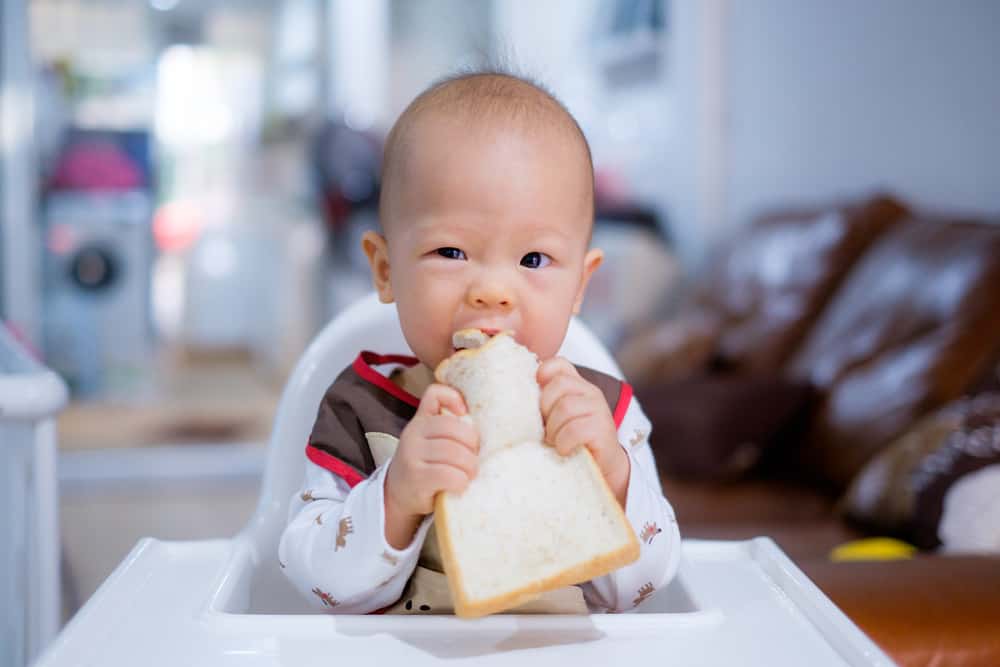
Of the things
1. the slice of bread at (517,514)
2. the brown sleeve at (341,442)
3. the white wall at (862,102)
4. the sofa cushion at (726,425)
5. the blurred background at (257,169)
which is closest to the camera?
the slice of bread at (517,514)

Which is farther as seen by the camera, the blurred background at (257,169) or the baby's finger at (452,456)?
the blurred background at (257,169)

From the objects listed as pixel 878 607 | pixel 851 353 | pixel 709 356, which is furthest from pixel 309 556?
pixel 709 356

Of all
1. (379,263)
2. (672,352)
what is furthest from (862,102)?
(379,263)

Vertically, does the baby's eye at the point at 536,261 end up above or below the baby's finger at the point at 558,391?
above

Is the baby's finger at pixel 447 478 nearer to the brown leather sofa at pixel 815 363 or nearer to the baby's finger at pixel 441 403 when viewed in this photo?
the baby's finger at pixel 441 403

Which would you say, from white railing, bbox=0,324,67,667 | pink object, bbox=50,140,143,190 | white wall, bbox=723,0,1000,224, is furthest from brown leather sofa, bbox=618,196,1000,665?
pink object, bbox=50,140,143,190

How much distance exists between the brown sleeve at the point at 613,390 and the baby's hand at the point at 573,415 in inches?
6.9

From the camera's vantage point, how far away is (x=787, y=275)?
264 cm

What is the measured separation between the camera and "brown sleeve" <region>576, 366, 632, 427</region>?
938 millimetres

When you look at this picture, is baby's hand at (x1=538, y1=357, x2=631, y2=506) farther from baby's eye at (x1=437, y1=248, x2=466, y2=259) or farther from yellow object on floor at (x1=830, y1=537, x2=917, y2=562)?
yellow object on floor at (x1=830, y1=537, x2=917, y2=562)

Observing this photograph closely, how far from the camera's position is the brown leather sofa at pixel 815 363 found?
1.90 meters

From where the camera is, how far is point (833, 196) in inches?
116

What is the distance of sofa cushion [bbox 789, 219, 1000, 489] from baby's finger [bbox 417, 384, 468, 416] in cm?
139

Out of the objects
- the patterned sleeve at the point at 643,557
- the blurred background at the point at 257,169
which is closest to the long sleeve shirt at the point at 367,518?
the patterned sleeve at the point at 643,557
